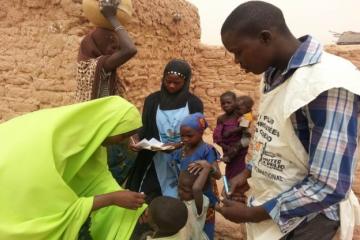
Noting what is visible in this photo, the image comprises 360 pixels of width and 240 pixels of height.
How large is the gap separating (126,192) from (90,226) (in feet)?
1.20

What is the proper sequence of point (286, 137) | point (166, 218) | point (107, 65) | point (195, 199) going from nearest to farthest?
point (286, 137) < point (166, 218) < point (195, 199) < point (107, 65)

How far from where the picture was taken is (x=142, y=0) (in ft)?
15.0

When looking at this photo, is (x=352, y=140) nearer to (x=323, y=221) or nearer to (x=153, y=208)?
(x=323, y=221)

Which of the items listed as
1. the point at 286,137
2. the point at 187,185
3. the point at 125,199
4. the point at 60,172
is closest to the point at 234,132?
the point at 187,185

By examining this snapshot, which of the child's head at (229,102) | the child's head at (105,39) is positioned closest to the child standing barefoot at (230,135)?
the child's head at (229,102)

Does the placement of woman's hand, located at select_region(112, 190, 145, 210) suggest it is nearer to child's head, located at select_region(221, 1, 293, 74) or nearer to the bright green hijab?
the bright green hijab

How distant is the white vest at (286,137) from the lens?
1.17 meters

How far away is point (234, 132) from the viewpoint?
3.67 meters

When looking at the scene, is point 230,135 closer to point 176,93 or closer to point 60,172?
point 176,93

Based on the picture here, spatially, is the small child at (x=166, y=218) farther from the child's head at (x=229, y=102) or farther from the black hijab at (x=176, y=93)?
the child's head at (x=229, y=102)

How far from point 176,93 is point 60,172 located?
1.41 meters

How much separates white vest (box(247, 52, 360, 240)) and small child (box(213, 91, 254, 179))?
2185mm

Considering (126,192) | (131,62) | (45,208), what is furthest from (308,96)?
(131,62)

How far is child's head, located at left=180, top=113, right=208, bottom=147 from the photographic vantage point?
2.68 meters
